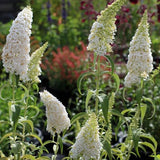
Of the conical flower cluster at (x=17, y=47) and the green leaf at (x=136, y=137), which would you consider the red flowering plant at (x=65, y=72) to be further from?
the conical flower cluster at (x=17, y=47)

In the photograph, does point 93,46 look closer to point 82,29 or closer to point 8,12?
point 82,29

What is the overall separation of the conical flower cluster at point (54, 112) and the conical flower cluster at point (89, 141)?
20cm

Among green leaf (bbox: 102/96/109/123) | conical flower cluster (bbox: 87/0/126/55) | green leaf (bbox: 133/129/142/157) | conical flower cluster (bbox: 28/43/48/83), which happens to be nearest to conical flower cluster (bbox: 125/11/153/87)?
conical flower cluster (bbox: 87/0/126/55)

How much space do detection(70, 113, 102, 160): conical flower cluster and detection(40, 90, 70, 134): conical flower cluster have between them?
0.20m

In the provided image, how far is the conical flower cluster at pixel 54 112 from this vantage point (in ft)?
6.68

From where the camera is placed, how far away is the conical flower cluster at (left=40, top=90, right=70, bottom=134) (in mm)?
2035

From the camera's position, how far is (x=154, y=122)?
344 centimetres

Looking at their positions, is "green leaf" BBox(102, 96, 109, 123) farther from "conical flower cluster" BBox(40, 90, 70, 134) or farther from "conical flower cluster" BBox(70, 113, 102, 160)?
"conical flower cluster" BBox(40, 90, 70, 134)

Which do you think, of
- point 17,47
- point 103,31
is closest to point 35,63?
point 17,47

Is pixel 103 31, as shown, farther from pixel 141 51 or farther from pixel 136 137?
pixel 136 137

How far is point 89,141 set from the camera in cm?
189

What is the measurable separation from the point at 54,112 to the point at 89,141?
0.27m

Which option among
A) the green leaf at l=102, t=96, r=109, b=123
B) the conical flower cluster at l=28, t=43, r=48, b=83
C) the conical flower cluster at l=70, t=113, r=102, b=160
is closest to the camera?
the conical flower cluster at l=70, t=113, r=102, b=160

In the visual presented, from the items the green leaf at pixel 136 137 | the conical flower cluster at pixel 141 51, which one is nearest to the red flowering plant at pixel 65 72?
the green leaf at pixel 136 137
